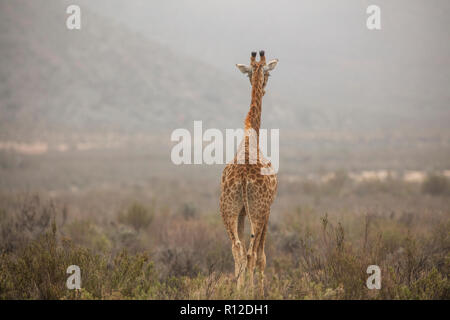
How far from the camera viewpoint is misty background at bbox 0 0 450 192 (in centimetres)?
2978

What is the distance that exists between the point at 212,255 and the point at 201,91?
177 feet

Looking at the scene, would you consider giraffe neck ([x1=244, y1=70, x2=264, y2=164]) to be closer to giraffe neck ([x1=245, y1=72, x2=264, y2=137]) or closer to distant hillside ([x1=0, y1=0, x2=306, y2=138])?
giraffe neck ([x1=245, y1=72, x2=264, y2=137])

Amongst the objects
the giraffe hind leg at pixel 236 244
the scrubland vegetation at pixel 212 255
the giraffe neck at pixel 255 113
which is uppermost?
the giraffe neck at pixel 255 113

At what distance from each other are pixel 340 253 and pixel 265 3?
14990 centimetres

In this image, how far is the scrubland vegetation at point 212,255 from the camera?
4.62 metres

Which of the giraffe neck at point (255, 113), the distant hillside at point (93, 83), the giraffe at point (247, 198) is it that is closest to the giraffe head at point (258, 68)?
the giraffe neck at point (255, 113)

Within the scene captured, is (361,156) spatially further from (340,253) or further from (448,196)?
(340,253)

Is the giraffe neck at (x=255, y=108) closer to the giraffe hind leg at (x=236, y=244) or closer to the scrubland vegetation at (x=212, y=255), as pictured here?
the giraffe hind leg at (x=236, y=244)

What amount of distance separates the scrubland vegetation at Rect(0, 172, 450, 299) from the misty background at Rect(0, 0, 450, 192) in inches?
437

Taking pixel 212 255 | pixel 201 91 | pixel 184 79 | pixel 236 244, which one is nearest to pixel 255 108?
pixel 236 244

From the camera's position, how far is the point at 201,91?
59.8 metres

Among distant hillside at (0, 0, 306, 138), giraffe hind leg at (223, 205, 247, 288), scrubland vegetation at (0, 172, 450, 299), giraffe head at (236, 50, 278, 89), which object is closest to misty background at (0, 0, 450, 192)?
distant hillside at (0, 0, 306, 138)

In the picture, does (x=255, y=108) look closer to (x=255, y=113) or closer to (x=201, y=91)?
(x=255, y=113)

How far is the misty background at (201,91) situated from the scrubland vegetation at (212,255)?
11.1 meters
